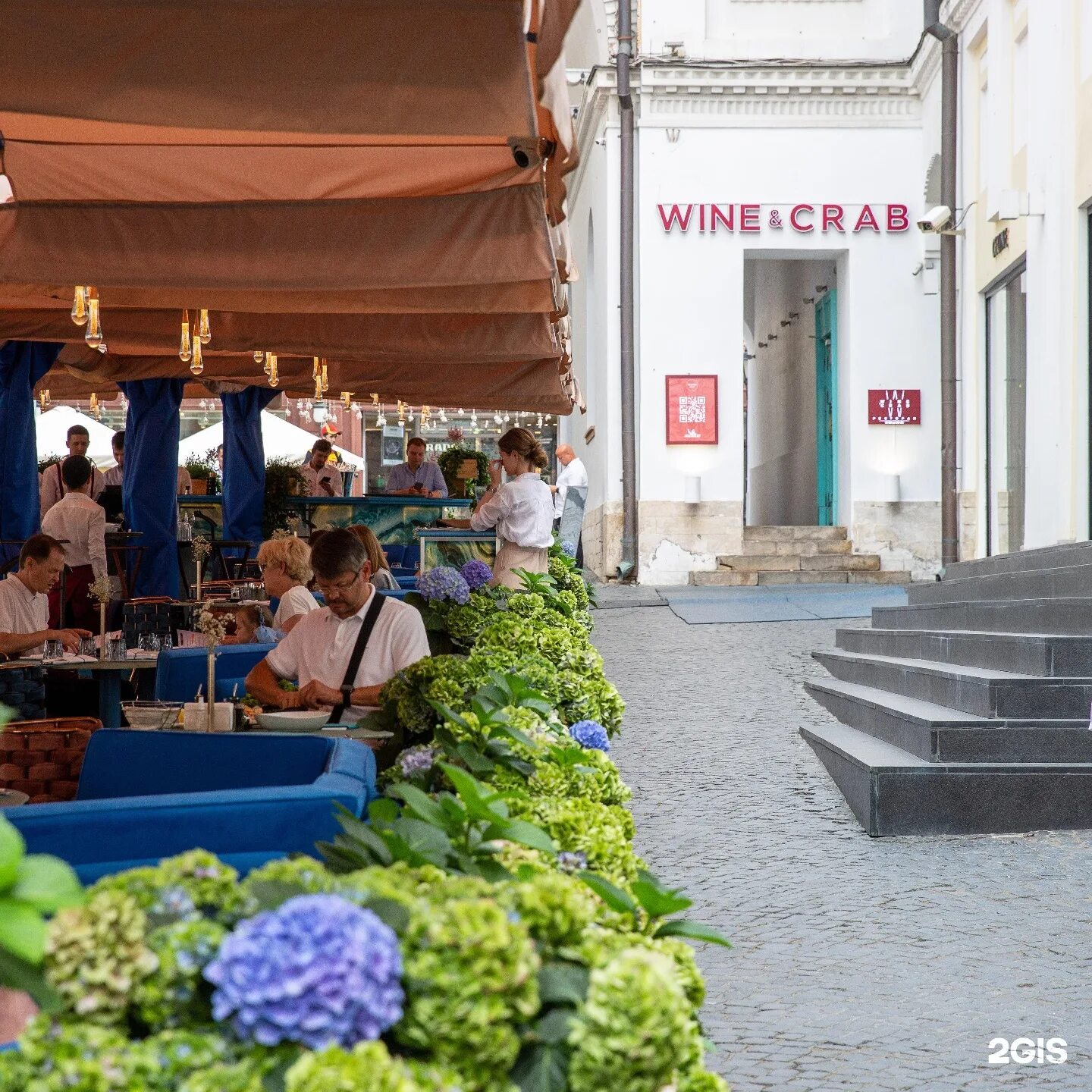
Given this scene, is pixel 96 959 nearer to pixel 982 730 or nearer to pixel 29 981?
pixel 29 981

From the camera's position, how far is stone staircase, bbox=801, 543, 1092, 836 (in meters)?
6.42

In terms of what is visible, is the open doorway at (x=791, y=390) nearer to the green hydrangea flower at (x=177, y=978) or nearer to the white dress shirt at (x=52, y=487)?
the white dress shirt at (x=52, y=487)

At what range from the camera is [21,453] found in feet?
32.3

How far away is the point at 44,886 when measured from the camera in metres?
1.37

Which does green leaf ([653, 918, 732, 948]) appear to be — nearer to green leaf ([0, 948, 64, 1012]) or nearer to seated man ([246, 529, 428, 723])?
green leaf ([0, 948, 64, 1012])

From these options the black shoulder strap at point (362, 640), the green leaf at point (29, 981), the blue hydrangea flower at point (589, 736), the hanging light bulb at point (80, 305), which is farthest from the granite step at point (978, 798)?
the green leaf at point (29, 981)

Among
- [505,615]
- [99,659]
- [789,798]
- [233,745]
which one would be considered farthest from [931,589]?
[233,745]

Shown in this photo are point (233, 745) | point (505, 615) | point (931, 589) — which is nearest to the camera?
point (233, 745)

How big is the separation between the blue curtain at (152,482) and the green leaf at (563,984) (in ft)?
34.6

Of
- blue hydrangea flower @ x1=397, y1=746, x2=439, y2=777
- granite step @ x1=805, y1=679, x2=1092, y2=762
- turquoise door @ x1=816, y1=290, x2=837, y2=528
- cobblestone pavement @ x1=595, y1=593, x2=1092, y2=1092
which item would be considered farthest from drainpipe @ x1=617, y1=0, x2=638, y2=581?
blue hydrangea flower @ x1=397, y1=746, x2=439, y2=777

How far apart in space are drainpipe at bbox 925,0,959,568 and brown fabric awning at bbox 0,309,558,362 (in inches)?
424

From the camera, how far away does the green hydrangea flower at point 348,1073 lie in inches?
56.0

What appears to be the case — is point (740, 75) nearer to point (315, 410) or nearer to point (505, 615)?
point (315, 410)

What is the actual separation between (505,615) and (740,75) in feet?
51.2
